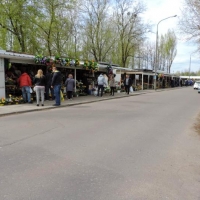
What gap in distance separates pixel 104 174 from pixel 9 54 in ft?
31.6

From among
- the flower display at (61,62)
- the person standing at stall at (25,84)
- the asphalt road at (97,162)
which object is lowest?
the asphalt road at (97,162)

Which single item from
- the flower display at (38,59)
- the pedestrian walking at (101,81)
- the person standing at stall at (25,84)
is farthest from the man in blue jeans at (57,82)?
the pedestrian walking at (101,81)

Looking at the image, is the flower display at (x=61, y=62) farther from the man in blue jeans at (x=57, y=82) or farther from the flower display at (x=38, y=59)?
the man in blue jeans at (x=57, y=82)

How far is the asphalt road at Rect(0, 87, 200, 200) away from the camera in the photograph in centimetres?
345

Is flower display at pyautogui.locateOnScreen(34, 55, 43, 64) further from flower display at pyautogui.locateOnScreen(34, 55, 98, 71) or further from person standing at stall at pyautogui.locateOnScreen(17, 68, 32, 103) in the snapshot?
person standing at stall at pyautogui.locateOnScreen(17, 68, 32, 103)

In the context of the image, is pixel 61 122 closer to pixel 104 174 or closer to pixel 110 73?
pixel 104 174

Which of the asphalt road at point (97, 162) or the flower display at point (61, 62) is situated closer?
the asphalt road at point (97, 162)

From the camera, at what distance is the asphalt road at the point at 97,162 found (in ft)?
11.3

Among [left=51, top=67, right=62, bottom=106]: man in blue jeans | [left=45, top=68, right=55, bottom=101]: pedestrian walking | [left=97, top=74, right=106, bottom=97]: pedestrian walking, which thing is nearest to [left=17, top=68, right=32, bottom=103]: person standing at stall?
[left=45, top=68, right=55, bottom=101]: pedestrian walking

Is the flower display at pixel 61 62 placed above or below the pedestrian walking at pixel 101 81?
above

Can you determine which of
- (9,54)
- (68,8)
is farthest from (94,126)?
(68,8)

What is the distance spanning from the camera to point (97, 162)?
4582 millimetres

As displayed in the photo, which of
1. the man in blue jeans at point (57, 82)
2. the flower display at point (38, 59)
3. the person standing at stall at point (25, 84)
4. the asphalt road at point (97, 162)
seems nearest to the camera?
the asphalt road at point (97, 162)

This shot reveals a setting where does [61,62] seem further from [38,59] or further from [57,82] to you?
[57,82]
